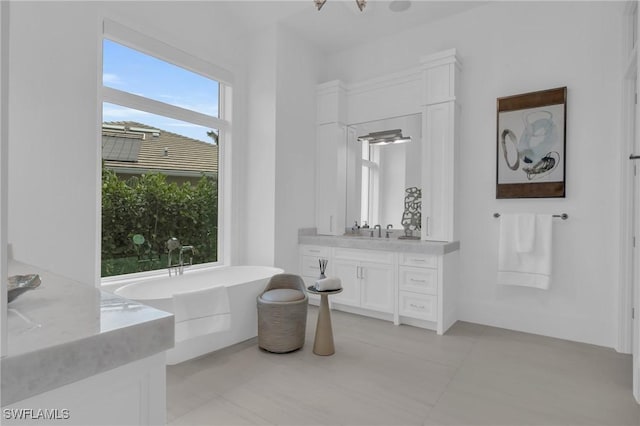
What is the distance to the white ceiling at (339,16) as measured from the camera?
377 cm

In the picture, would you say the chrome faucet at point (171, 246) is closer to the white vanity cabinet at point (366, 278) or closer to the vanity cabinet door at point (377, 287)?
the white vanity cabinet at point (366, 278)

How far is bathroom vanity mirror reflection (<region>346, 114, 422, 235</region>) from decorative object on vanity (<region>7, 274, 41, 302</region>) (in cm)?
366

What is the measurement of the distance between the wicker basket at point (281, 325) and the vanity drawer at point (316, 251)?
1.28 meters

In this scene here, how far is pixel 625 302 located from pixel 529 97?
6.66 ft

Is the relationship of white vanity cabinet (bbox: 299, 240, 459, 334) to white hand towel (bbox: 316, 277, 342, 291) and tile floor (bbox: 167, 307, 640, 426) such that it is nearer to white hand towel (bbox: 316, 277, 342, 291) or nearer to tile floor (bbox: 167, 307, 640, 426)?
tile floor (bbox: 167, 307, 640, 426)

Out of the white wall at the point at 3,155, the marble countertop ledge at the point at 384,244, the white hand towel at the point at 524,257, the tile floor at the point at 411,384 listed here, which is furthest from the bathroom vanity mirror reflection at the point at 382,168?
the white wall at the point at 3,155

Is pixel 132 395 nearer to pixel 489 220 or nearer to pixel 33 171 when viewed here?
Result: pixel 33 171

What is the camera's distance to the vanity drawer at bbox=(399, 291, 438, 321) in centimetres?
341

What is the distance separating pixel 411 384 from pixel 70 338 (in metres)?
2.22

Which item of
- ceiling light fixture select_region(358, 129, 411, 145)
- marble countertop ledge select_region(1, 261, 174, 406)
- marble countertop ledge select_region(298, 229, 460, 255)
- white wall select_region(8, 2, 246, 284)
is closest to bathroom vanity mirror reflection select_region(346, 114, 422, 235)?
ceiling light fixture select_region(358, 129, 411, 145)

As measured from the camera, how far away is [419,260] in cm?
350

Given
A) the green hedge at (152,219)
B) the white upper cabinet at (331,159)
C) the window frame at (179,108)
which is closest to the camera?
the window frame at (179,108)

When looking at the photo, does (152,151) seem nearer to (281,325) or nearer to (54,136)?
(54,136)

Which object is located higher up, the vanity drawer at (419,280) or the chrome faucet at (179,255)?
the chrome faucet at (179,255)
